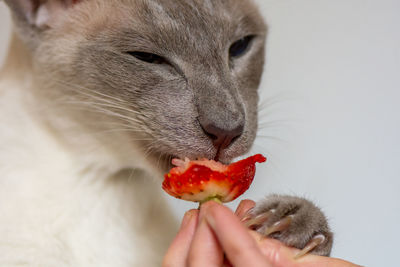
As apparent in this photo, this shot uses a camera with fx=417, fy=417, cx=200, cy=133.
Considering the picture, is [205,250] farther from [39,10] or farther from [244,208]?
[39,10]

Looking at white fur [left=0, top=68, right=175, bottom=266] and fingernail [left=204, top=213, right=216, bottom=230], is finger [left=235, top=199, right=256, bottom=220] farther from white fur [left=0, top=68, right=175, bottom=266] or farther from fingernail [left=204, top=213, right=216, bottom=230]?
white fur [left=0, top=68, right=175, bottom=266]

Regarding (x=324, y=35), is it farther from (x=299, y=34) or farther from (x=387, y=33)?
(x=387, y=33)

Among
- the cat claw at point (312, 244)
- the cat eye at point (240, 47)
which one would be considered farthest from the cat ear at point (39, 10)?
the cat claw at point (312, 244)

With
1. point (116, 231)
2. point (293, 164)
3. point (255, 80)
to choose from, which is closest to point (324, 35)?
point (293, 164)

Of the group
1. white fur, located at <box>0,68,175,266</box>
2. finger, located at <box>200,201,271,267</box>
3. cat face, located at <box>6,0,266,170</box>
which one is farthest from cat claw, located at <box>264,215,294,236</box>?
white fur, located at <box>0,68,175,266</box>

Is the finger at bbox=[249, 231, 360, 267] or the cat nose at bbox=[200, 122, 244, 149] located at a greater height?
the cat nose at bbox=[200, 122, 244, 149]
